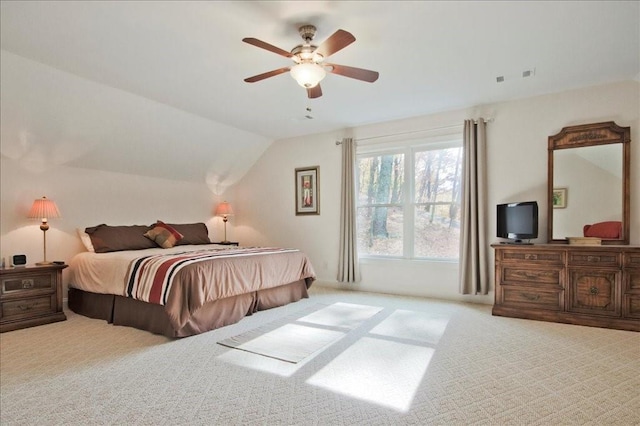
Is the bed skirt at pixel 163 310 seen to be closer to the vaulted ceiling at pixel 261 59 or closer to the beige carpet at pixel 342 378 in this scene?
the beige carpet at pixel 342 378

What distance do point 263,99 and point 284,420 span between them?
3.54 m

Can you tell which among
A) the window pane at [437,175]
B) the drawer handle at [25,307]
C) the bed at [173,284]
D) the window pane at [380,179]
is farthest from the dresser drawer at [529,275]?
the drawer handle at [25,307]

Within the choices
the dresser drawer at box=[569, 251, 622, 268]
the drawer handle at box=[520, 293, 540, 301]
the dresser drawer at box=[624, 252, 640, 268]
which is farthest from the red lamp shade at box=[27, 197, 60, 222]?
the dresser drawer at box=[624, 252, 640, 268]

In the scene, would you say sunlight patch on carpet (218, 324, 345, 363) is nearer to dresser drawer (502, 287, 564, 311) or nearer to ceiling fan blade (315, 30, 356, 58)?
dresser drawer (502, 287, 564, 311)

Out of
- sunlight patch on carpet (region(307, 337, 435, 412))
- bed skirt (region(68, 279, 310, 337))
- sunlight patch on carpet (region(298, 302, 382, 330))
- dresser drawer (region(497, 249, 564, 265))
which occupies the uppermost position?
dresser drawer (region(497, 249, 564, 265))

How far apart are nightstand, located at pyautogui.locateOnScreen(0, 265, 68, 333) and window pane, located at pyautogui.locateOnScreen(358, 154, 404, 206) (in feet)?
13.4

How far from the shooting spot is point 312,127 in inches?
225

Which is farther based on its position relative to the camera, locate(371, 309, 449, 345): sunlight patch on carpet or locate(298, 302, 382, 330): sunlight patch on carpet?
locate(298, 302, 382, 330): sunlight patch on carpet

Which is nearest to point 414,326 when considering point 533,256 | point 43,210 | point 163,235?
point 533,256

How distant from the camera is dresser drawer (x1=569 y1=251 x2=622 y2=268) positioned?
3.47m

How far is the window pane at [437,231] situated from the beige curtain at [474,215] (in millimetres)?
250

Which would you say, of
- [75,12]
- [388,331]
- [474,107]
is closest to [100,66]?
[75,12]

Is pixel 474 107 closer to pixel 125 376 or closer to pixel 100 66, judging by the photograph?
pixel 100 66

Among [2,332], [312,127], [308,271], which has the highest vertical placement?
[312,127]
